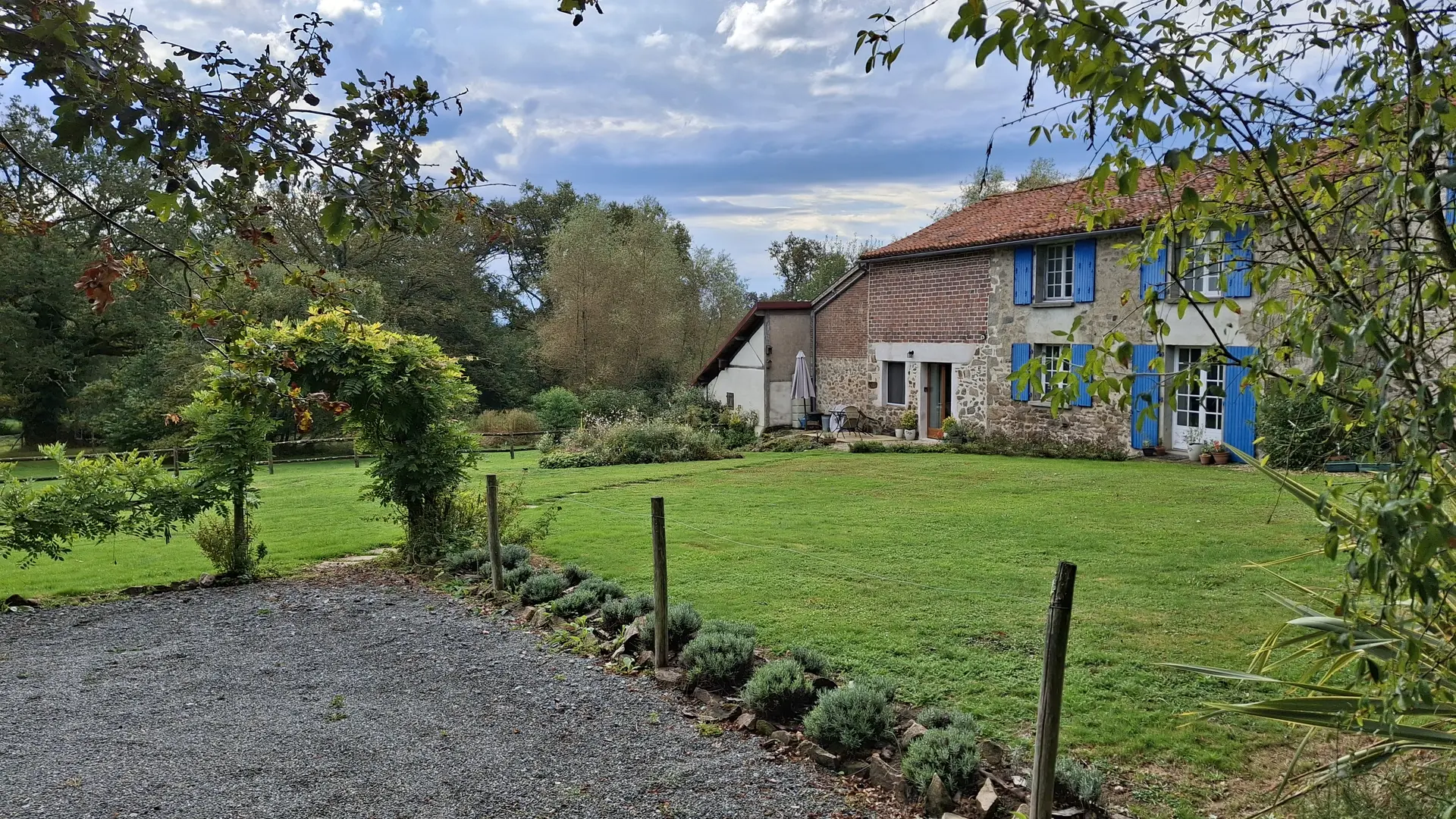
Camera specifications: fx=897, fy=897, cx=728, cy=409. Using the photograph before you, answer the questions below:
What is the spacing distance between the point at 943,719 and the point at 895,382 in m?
18.9

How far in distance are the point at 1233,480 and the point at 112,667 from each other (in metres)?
13.9

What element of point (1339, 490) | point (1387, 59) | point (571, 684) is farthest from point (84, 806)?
point (1387, 59)

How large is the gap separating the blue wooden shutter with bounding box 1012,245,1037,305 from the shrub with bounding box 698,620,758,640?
48.9 feet

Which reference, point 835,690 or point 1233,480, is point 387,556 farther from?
point 1233,480

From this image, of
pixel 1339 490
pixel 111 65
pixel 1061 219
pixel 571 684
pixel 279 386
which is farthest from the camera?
pixel 1061 219

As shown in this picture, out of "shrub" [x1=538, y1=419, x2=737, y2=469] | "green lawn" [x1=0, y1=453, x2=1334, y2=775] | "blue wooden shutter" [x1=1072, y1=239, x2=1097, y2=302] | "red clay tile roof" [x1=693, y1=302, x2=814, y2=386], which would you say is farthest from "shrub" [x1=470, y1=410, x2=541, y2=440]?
"blue wooden shutter" [x1=1072, y1=239, x2=1097, y2=302]

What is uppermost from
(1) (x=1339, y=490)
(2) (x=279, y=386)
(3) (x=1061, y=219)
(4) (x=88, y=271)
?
(3) (x=1061, y=219)

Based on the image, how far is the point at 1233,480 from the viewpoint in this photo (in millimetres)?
13391

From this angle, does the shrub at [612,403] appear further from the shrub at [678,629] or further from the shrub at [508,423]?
the shrub at [678,629]

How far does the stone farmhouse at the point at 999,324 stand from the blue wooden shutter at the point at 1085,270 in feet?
0.07

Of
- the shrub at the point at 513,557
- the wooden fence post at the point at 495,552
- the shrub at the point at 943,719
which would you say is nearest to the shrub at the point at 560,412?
the shrub at the point at 513,557

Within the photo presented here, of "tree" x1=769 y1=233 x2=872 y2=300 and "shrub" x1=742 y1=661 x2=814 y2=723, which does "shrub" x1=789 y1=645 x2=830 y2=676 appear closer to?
"shrub" x1=742 y1=661 x2=814 y2=723

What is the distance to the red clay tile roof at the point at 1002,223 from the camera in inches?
715

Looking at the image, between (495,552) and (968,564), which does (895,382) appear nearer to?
(968,564)
